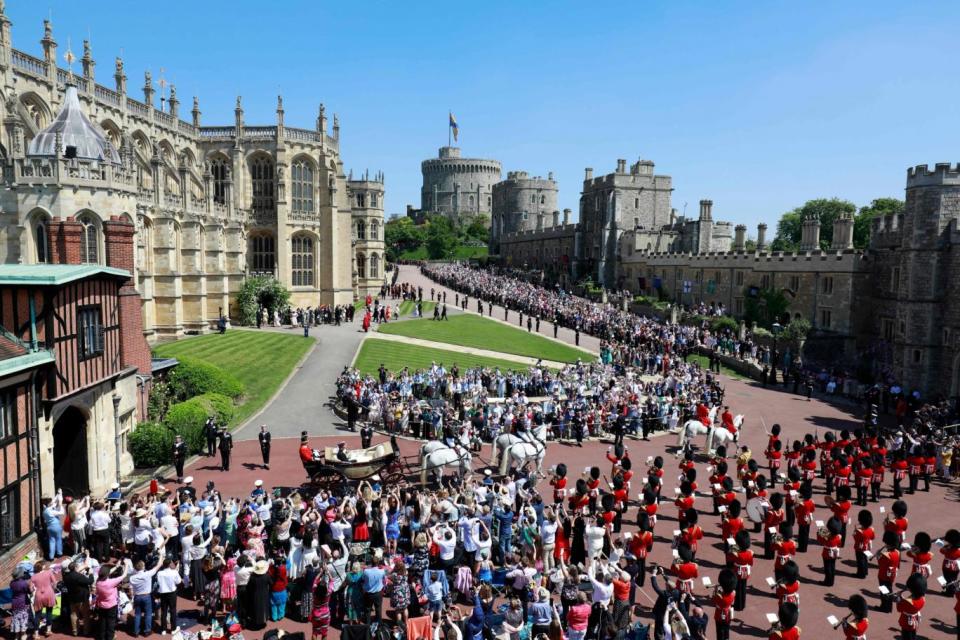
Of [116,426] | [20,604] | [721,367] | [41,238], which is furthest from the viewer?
[721,367]

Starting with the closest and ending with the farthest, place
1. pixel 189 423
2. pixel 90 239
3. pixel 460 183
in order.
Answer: pixel 189 423, pixel 90 239, pixel 460 183

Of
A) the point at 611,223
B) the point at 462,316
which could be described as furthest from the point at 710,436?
the point at 611,223

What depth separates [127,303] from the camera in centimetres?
1895

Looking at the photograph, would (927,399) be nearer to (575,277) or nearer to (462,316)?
(462,316)

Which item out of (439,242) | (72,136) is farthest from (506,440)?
(439,242)

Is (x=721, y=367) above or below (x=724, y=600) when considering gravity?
below

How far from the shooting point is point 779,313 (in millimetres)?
50094

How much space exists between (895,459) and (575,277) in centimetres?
6143

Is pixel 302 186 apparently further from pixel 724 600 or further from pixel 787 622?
pixel 787 622

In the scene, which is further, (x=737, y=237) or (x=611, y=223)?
(x=611, y=223)

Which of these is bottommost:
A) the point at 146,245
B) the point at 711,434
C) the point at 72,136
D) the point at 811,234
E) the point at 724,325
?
the point at 711,434

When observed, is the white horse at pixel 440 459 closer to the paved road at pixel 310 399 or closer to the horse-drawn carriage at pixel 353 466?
the horse-drawn carriage at pixel 353 466

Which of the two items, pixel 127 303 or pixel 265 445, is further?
pixel 265 445

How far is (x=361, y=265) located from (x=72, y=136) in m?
33.8
